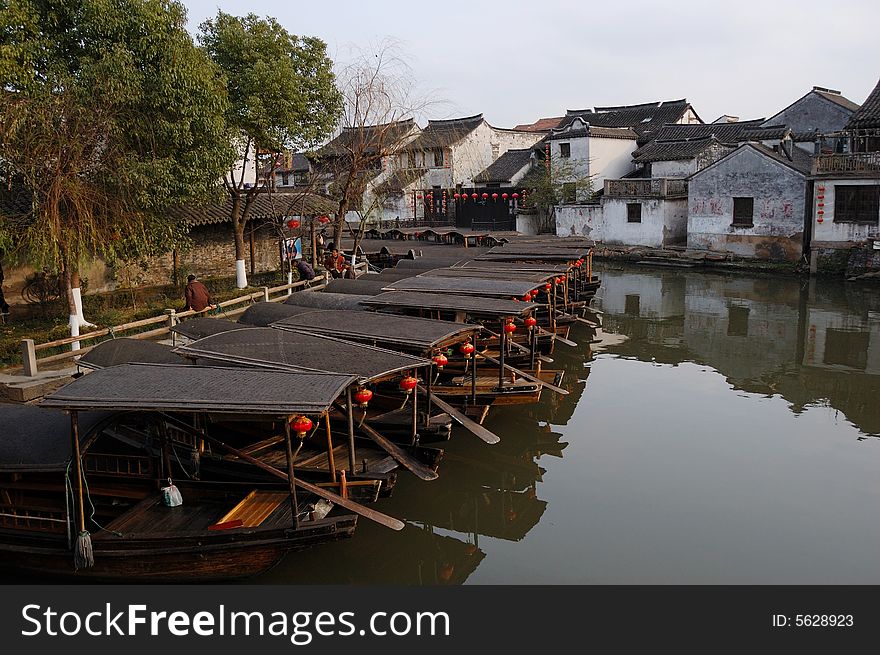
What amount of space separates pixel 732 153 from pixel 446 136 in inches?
682

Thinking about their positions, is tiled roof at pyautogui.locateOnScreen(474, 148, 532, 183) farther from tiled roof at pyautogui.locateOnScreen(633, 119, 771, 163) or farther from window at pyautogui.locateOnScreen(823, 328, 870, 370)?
window at pyautogui.locateOnScreen(823, 328, 870, 370)

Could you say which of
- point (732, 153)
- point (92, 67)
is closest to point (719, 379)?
point (92, 67)

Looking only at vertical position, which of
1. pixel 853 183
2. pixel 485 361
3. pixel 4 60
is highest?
pixel 4 60

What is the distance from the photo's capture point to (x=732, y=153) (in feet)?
89.8

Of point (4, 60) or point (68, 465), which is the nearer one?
point (68, 465)

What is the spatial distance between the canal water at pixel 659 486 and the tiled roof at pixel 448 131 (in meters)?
26.0

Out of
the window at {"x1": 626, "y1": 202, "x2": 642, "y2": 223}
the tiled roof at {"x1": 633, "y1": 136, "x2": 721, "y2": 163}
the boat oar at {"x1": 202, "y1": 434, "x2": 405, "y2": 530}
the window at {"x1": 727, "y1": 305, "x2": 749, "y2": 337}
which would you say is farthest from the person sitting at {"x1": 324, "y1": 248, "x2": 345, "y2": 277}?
the tiled roof at {"x1": 633, "y1": 136, "x2": 721, "y2": 163}

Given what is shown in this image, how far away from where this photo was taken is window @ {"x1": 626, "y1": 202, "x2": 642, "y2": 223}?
102 feet

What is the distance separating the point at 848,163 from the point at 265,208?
18.6 metres

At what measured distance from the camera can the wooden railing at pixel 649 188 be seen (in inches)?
1189

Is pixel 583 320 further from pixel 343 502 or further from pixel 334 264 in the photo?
pixel 343 502

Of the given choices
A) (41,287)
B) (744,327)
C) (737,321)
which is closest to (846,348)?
(744,327)

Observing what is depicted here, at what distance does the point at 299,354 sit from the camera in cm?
866

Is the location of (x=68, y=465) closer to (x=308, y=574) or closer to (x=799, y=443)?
(x=308, y=574)
